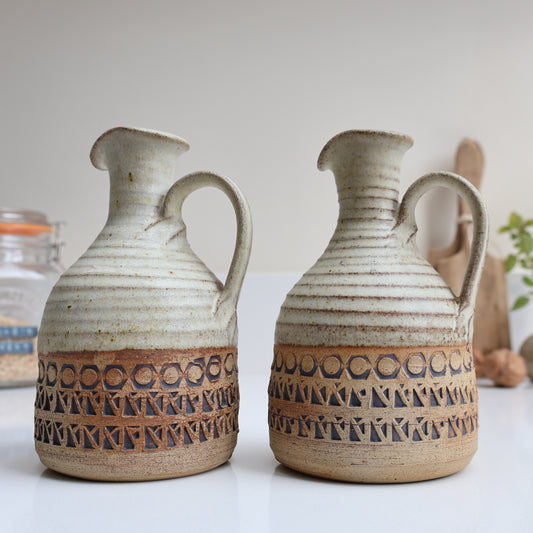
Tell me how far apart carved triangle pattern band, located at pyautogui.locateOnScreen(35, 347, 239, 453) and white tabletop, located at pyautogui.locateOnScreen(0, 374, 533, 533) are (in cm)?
4

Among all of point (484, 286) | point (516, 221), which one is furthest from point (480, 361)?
point (516, 221)

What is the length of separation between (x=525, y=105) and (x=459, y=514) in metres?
1.24

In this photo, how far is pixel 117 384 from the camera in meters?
0.50

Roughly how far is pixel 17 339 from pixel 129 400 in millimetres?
717

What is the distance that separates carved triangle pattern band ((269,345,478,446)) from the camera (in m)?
0.49

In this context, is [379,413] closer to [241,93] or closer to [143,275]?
[143,275]

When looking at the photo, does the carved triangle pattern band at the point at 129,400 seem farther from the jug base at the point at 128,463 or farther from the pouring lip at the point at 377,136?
the pouring lip at the point at 377,136

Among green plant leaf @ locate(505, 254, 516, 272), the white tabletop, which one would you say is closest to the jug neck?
the white tabletop

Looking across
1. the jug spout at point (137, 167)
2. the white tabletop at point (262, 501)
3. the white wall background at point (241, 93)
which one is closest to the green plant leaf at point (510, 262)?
the white wall background at point (241, 93)

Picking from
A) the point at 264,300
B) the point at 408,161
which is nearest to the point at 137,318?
the point at 264,300

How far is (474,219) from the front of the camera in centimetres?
54

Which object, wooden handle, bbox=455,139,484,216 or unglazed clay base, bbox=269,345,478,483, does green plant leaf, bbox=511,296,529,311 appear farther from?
unglazed clay base, bbox=269,345,478,483

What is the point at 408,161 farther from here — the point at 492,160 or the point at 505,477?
the point at 505,477

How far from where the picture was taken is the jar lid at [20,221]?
45.6 inches
